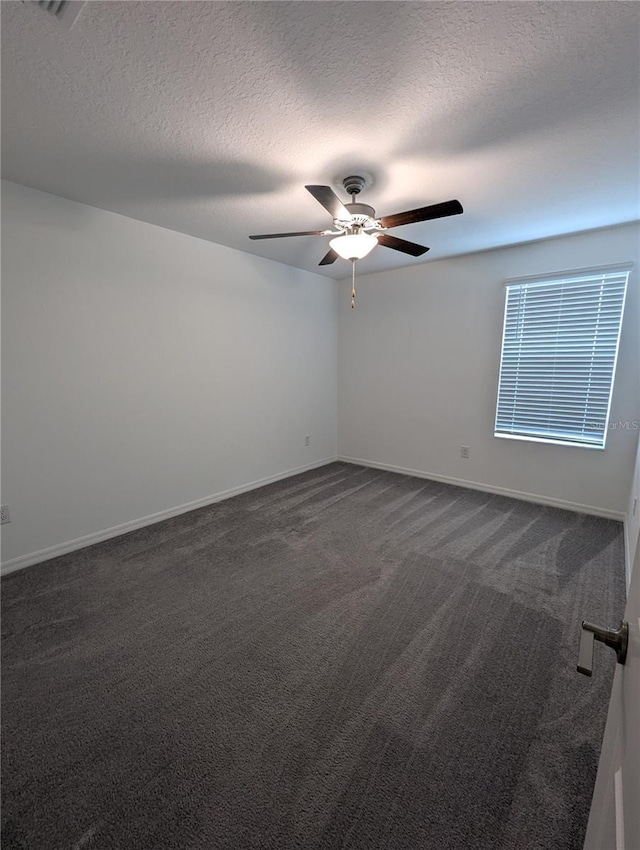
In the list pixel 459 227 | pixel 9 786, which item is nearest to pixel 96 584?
pixel 9 786

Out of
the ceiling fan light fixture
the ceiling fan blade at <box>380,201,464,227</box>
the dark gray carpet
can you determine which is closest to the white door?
the dark gray carpet

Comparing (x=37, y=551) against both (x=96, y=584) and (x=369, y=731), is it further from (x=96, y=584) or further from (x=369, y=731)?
(x=369, y=731)

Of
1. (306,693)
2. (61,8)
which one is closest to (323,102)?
(61,8)

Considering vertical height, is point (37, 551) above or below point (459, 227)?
below

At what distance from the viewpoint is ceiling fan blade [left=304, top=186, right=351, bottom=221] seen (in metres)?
1.69

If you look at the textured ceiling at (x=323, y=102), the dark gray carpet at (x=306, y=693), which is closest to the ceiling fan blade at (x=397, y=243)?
the textured ceiling at (x=323, y=102)

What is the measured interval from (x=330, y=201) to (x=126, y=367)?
2025 millimetres

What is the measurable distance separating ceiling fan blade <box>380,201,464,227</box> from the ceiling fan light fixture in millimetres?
121

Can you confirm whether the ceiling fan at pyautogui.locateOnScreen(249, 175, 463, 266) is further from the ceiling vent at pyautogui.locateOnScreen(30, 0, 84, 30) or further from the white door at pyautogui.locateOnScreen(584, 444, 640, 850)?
the white door at pyautogui.locateOnScreen(584, 444, 640, 850)

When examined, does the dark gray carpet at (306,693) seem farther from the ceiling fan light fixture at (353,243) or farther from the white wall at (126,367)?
the ceiling fan light fixture at (353,243)

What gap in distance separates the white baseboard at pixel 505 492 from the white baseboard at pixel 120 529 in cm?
128

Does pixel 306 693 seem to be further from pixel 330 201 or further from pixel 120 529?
pixel 330 201

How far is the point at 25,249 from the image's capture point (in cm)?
231

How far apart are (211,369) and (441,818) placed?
324 centimetres
